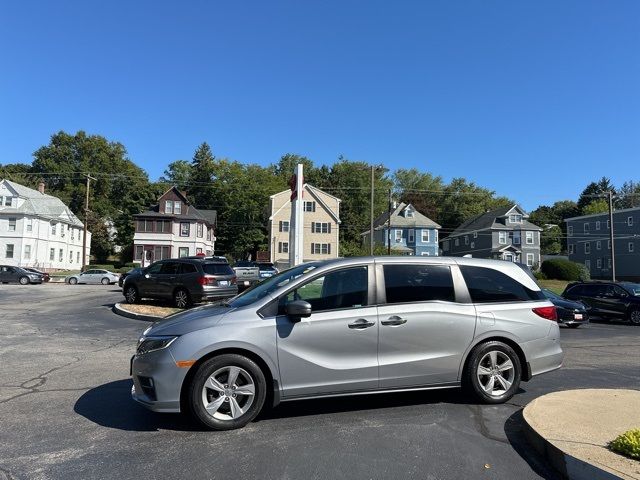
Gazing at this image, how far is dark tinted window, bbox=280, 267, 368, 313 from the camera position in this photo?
5.55 metres

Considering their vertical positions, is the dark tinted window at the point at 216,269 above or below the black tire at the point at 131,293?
above

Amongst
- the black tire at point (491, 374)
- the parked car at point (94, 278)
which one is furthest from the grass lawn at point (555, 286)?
the parked car at point (94, 278)

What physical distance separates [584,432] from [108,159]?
3968 inches

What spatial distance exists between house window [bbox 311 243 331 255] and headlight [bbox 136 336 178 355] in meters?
55.7

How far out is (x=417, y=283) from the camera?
5926mm

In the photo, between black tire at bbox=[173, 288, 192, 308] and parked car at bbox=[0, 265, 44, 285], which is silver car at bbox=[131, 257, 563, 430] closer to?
black tire at bbox=[173, 288, 192, 308]

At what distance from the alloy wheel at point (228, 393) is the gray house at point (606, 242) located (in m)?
62.9

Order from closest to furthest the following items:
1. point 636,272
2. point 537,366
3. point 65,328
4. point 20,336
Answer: point 537,366 → point 20,336 → point 65,328 → point 636,272

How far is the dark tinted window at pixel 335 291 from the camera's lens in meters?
5.55

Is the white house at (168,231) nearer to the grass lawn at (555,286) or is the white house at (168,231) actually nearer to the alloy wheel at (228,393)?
the grass lawn at (555,286)

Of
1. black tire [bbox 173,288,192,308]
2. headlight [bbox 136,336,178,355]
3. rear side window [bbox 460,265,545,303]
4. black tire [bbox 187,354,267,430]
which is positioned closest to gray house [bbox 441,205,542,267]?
black tire [bbox 173,288,192,308]

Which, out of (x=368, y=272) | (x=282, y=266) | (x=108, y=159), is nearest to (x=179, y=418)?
(x=368, y=272)

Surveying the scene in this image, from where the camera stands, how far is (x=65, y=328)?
13250mm

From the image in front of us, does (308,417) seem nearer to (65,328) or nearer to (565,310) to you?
(65,328)
